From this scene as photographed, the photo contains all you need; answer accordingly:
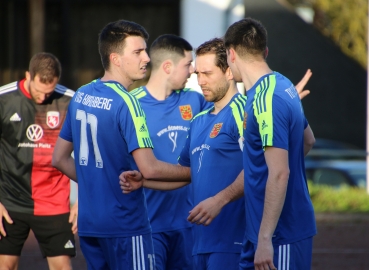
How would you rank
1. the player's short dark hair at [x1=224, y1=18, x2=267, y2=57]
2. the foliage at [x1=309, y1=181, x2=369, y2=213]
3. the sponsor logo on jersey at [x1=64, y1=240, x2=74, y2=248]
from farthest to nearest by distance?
1. the foliage at [x1=309, y1=181, x2=369, y2=213]
2. the sponsor logo on jersey at [x1=64, y1=240, x2=74, y2=248]
3. the player's short dark hair at [x1=224, y1=18, x2=267, y2=57]

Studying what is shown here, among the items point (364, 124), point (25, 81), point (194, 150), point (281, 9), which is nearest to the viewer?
point (194, 150)

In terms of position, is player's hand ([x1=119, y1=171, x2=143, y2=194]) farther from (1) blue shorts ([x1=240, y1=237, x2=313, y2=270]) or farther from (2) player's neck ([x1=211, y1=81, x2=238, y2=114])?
(2) player's neck ([x1=211, y1=81, x2=238, y2=114])

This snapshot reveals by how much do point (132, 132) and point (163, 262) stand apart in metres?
1.88

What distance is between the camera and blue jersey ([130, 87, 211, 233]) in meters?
5.85

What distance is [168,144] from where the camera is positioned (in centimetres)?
588

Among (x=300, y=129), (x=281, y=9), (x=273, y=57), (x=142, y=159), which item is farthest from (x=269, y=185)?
(x=273, y=57)

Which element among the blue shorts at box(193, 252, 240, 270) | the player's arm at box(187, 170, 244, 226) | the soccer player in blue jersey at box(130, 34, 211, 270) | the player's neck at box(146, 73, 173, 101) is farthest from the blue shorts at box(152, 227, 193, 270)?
the player's arm at box(187, 170, 244, 226)

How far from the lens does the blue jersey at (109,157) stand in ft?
14.5

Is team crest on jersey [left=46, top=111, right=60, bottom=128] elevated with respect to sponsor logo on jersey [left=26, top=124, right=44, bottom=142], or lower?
elevated

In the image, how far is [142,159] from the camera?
442 cm

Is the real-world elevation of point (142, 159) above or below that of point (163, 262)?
above

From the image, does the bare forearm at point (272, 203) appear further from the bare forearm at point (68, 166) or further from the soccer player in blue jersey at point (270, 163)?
the bare forearm at point (68, 166)

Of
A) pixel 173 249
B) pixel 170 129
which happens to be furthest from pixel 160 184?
pixel 173 249

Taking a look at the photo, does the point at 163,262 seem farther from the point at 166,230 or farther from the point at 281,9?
the point at 281,9
